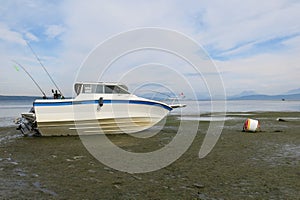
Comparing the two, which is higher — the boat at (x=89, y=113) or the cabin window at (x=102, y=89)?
the cabin window at (x=102, y=89)

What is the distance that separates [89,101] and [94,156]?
4.61 metres

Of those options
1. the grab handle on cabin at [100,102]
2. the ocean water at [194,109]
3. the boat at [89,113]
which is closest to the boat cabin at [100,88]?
the boat at [89,113]

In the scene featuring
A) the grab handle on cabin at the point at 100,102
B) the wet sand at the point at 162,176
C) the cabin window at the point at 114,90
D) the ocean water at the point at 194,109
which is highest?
the cabin window at the point at 114,90

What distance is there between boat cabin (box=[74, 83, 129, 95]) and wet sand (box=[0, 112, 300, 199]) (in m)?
3.69

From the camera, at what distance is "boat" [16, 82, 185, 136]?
1356 cm

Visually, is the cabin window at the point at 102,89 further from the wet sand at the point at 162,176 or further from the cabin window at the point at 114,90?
the wet sand at the point at 162,176

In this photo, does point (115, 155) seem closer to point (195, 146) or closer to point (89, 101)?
point (195, 146)

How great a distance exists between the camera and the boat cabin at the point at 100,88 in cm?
1384

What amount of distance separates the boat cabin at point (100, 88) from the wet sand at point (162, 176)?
12.1ft

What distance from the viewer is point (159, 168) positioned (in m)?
7.75

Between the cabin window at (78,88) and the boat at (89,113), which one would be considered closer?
the boat at (89,113)

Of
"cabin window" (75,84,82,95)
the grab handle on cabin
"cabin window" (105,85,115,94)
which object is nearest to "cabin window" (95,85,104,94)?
"cabin window" (105,85,115,94)

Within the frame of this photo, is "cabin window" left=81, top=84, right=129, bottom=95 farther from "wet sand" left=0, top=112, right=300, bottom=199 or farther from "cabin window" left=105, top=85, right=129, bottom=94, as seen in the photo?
"wet sand" left=0, top=112, right=300, bottom=199

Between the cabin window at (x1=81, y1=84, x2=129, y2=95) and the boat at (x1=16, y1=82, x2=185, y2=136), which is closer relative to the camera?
the boat at (x1=16, y1=82, x2=185, y2=136)
